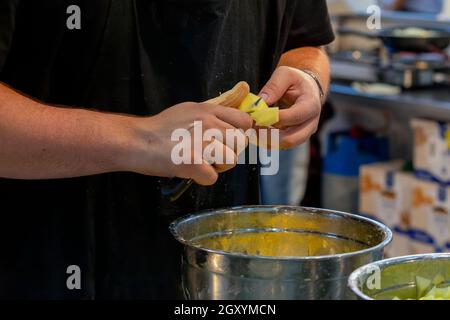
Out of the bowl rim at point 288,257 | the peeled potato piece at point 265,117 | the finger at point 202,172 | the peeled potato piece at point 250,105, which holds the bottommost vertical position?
the bowl rim at point 288,257

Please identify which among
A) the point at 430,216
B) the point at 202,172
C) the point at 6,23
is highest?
the point at 6,23

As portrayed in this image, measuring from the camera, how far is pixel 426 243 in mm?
3250

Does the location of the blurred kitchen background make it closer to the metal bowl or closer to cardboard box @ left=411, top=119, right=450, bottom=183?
cardboard box @ left=411, top=119, right=450, bottom=183

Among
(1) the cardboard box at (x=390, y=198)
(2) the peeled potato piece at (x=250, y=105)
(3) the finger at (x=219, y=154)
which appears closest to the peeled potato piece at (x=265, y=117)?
(2) the peeled potato piece at (x=250, y=105)

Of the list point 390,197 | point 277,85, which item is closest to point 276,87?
point 277,85

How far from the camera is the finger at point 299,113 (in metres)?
1.43

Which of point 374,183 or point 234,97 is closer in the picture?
point 234,97

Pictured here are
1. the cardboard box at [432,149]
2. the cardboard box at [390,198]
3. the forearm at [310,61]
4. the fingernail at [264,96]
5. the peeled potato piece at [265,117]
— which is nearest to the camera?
the peeled potato piece at [265,117]

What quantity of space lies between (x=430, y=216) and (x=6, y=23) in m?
2.27

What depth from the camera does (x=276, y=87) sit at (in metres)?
1.46

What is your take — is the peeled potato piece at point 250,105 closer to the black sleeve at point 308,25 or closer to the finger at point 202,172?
the finger at point 202,172

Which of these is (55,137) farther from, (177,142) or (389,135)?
(389,135)

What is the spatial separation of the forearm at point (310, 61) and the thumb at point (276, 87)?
0.22m

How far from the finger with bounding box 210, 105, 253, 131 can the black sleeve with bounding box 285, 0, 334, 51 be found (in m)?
0.55
